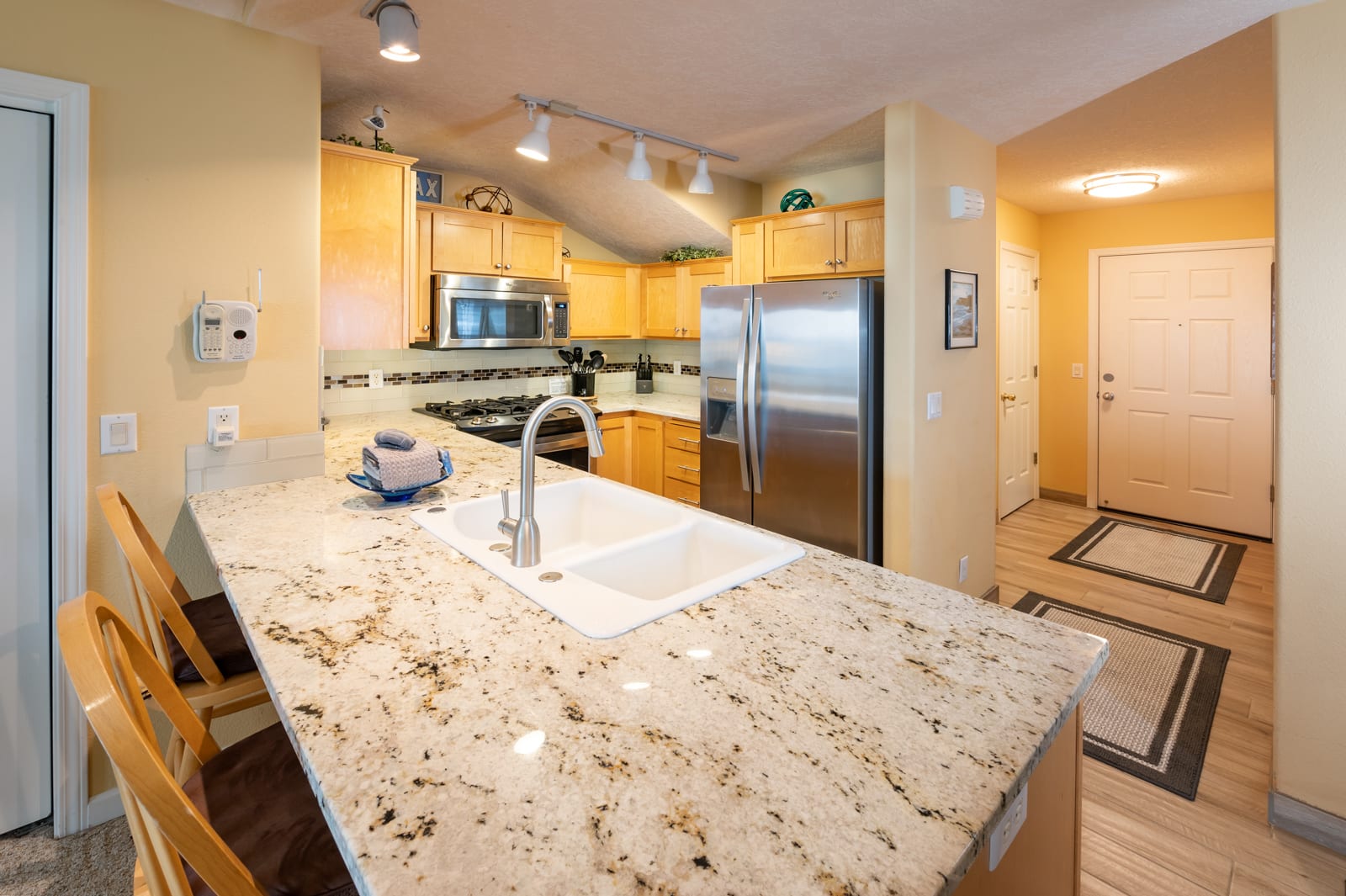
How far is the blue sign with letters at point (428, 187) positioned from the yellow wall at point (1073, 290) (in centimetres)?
462

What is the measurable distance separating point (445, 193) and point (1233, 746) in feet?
15.1

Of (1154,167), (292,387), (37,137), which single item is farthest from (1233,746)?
(37,137)

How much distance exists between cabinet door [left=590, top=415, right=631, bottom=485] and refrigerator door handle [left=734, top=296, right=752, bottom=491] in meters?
1.17

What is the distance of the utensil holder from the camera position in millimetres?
4719

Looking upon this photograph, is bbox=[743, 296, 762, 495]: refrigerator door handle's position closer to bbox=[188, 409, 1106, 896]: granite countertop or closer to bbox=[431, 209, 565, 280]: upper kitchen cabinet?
bbox=[431, 209, 565, 280]: upper kitchen cabinet

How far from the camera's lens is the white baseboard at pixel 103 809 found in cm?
193

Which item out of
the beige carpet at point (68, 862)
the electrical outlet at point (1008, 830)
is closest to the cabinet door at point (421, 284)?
the beige carpet at point (68, 862)

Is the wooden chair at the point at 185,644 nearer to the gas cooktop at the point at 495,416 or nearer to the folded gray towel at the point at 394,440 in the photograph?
the folded gray towel at the point at 394,440

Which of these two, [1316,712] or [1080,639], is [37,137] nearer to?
[1080,639]

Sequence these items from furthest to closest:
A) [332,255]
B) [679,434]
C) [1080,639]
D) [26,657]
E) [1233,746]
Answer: [679,434], [332,255], [1233,746], [26,657], [1080,639]

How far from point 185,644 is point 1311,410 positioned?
289 cm

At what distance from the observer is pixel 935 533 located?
120 inches

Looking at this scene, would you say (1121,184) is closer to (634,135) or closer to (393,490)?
(634,135)

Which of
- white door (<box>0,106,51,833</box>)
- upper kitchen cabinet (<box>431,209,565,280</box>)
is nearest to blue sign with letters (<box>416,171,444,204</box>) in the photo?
upper kitchen cabinet (<box>431,209,565,280</box>)
